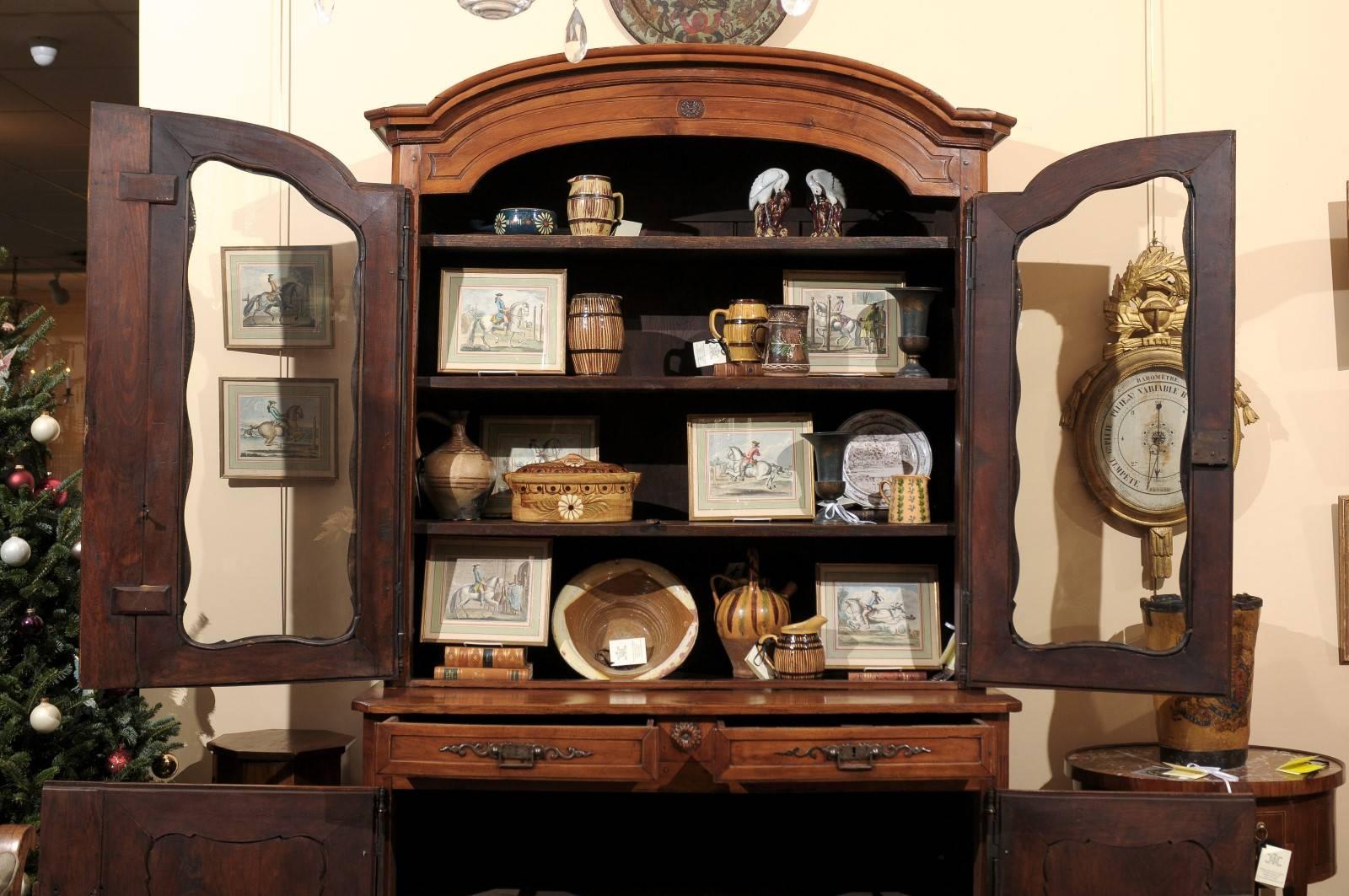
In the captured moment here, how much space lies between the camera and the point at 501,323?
9.89 ft

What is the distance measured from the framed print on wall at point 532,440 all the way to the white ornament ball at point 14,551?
1060mm

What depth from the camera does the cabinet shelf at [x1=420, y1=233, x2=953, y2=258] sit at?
2.88m

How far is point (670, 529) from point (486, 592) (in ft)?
1.56

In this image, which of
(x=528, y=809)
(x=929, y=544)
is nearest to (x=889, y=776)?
(x=929, y=544)

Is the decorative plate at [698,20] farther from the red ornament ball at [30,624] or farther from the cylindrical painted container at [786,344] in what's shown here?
the red ornament ball at [30,624]

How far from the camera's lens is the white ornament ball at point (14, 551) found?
2859 millimetres

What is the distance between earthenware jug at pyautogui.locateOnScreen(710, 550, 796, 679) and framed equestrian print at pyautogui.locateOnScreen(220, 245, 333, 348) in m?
1.11

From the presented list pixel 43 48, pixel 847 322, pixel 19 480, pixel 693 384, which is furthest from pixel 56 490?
pixel 43 48

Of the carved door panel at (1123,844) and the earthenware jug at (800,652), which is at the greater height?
the earthenware jug at (800,652)

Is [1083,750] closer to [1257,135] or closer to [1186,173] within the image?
[1186,173]

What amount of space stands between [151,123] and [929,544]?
2.05 metres

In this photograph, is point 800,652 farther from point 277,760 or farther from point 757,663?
point 277,760

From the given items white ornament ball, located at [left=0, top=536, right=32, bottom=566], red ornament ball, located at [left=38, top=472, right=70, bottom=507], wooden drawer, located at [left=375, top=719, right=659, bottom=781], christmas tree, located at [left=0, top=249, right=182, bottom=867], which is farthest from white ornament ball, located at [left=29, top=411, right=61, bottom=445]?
wooden drawer, located at [left=375, top=719, right=659, bottom=781]

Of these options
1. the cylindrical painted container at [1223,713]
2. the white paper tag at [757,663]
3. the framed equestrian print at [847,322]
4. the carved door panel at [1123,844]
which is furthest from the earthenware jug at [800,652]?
the cylindrical painted container at [1223,713]
